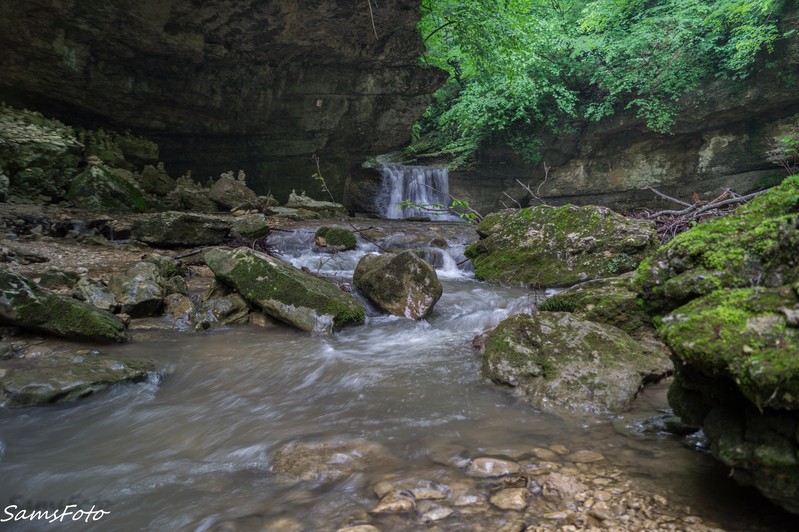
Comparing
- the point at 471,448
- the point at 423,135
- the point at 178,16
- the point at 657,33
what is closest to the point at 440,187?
the point at 423,135

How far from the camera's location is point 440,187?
53.5 feet

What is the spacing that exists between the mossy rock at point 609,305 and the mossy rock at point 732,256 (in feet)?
4.51

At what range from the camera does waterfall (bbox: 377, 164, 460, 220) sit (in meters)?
15.9

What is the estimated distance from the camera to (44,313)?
4160 millimetres

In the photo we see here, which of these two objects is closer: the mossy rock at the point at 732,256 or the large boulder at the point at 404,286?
the mossy rock at the point at 732,256

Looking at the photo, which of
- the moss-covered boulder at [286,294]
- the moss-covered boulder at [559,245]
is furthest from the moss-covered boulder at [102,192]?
the moss-covered boulder at [559,245]

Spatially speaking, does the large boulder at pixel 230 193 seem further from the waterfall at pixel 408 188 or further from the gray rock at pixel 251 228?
the waterfall at pixel 408 188

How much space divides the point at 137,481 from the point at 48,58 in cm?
1158

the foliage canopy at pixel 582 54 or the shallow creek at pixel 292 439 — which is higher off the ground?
the foliage canopy at pixel 582 54

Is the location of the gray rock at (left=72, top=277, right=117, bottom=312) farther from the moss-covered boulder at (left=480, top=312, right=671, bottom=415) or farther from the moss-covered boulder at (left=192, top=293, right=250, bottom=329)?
the moss-covered boulder at (left=480, top=312, right=671, bottom=415)

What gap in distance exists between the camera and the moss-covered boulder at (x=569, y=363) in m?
2.95

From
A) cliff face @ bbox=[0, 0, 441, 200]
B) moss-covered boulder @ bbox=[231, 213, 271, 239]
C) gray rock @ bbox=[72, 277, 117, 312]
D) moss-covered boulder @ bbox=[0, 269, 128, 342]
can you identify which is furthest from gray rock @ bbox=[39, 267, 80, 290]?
cliff face @ bbox=[0, 0, 441, 200]

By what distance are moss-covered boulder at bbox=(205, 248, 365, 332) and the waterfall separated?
34.3 feet

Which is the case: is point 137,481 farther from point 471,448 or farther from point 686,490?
point 686,490
